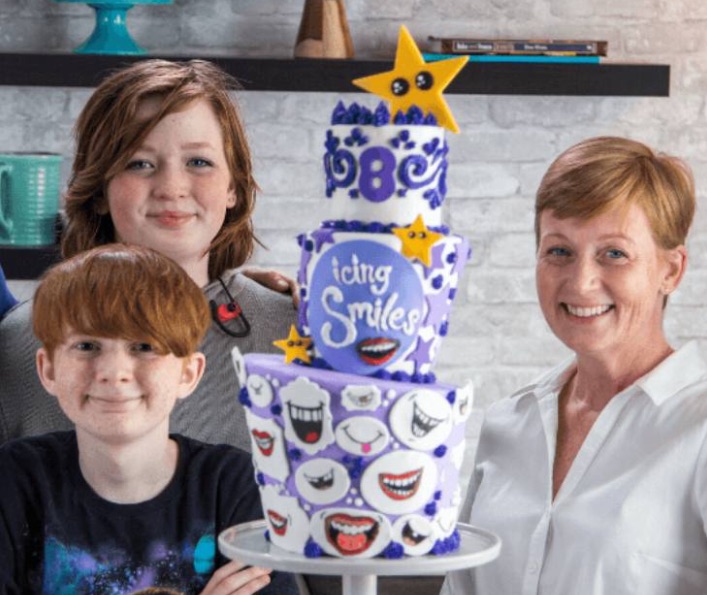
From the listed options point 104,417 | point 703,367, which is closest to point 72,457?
point 104,417

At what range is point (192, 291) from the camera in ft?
5.52

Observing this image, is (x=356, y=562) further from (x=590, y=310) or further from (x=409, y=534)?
(x=590, y=310)

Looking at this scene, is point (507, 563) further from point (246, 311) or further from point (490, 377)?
point (490, 377)

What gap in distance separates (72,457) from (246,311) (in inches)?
17.6

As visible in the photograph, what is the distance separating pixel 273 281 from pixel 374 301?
793mm

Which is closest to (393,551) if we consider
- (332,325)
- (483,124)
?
(332,325)

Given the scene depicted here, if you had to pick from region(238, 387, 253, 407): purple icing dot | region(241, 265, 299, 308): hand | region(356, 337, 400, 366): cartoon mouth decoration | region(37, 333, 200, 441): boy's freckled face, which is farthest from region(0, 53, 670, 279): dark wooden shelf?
region(356, 337, 400, 366): cartoon mouth decoration

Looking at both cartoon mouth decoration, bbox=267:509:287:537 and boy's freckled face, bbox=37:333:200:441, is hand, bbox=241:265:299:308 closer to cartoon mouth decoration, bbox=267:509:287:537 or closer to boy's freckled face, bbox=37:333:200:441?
boy's freckled face, bbox=37:333:200:441

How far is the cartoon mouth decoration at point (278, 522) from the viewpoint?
1448mm

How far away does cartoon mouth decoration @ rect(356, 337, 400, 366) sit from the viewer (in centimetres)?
141

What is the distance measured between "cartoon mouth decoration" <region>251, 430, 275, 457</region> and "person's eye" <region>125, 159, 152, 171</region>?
25.6 inches

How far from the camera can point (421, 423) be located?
1.41 m

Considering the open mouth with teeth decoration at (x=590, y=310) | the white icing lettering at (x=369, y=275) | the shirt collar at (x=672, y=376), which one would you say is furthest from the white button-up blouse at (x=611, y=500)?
the white icing lettering at (x=369, y=275)

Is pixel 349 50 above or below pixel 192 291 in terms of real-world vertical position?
above
